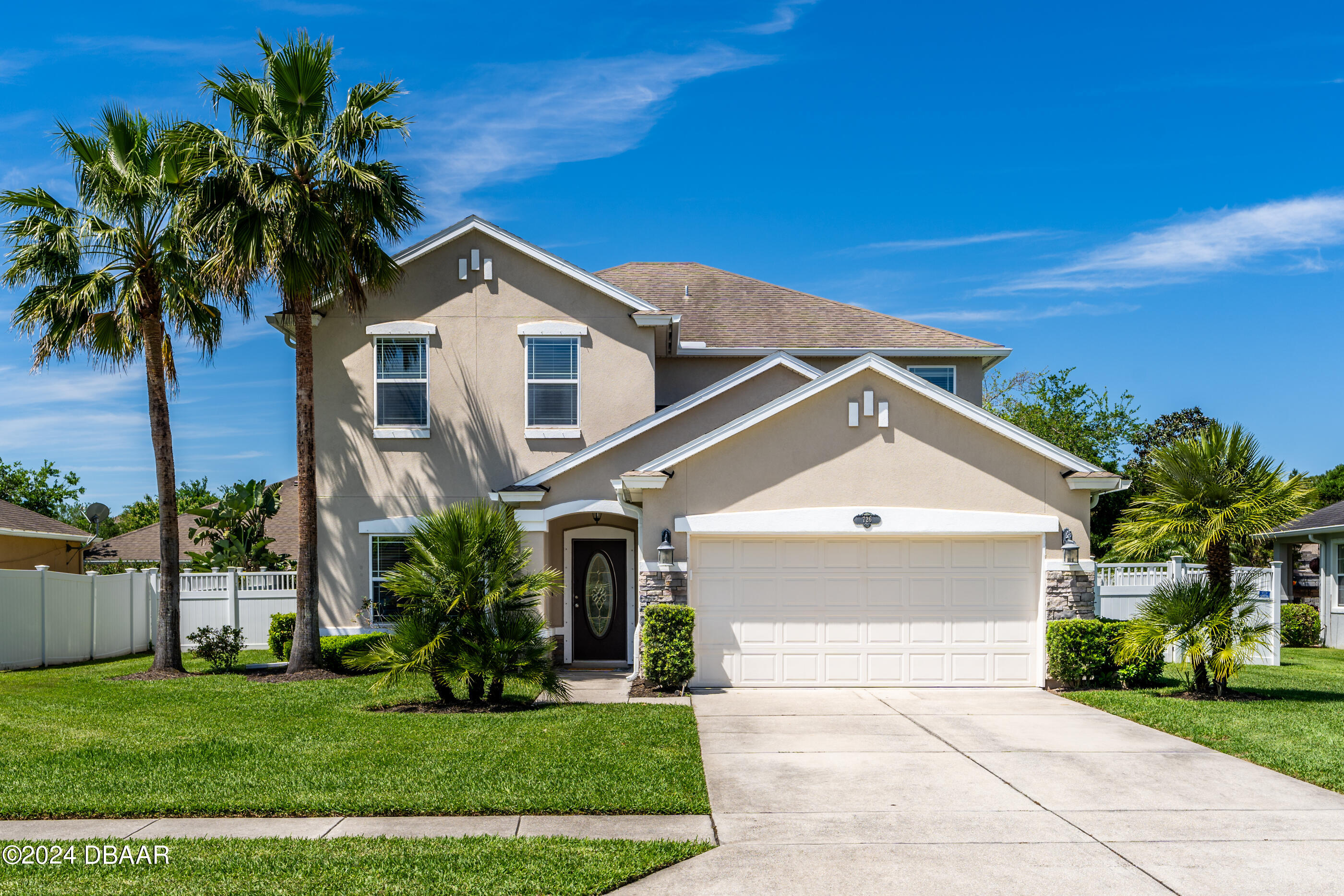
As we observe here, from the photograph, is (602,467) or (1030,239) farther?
(1030,239)

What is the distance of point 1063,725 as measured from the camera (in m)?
11.7

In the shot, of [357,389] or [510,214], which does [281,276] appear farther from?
[510,214]

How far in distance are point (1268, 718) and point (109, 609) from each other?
20453mm

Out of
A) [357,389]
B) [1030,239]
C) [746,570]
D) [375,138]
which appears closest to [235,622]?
[357,389]

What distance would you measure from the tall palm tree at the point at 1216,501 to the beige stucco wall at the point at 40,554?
77.8 feet

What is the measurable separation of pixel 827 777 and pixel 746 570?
5702 mm

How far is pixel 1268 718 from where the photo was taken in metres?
12.0

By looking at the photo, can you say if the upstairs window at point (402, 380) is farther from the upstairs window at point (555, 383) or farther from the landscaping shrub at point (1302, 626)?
the landscaping shrub at point (1302, 626)

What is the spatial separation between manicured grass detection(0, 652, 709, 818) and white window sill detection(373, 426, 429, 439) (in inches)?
226

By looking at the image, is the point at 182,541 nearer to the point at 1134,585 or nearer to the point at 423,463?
the point at 423,463

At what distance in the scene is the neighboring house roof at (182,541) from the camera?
3412cm

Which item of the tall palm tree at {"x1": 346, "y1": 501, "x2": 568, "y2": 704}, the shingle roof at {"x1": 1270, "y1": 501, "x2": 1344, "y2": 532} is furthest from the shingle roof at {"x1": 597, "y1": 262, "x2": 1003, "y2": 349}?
the shingle roof at {"x1": 1270, "y1": 501, "x2": 1344, "y2": 532}

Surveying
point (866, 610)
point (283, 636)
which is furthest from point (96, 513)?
point (866, 610)

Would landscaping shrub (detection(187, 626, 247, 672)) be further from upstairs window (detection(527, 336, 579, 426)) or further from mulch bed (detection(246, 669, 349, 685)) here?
upstairs window (detection(527, 336, 579, 426))
